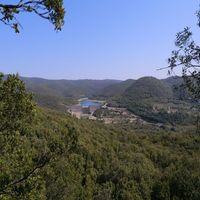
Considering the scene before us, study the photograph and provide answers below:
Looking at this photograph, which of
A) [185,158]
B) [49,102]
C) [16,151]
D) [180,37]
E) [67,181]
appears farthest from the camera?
[49,102]

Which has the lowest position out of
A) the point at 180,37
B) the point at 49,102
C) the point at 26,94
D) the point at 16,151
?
the point at 49,102

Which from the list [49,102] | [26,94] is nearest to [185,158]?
[26,94]

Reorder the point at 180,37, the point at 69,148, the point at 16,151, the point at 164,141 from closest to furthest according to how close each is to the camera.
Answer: the point at 180,37 → the point at 69,148 → the point at 16,151 → the point at 164,141

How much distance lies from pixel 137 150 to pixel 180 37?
5282cm

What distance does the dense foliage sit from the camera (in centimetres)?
969

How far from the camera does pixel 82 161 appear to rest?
156 feet

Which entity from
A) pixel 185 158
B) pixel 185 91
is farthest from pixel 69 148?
pixel 185 158

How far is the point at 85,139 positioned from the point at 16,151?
48727 millimetres

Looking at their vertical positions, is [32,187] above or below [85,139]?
above

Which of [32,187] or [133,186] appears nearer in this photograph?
[32,187]

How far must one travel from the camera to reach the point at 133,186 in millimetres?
41469

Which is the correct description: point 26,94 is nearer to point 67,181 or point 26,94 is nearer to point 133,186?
point 67,181

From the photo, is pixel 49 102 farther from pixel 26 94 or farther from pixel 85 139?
pixel 26 94

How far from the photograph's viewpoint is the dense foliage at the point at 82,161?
9688mm
